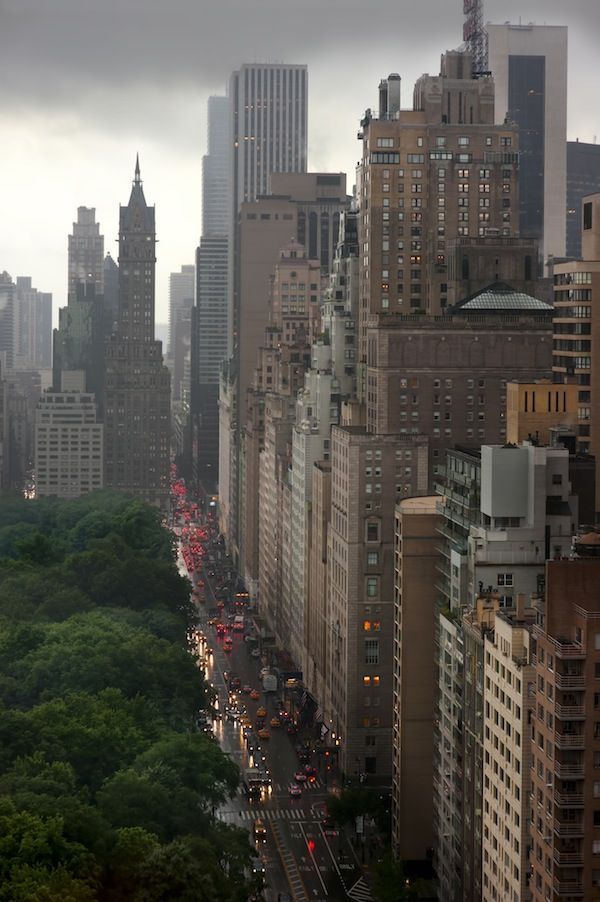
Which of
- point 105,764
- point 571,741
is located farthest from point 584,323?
point 571,741

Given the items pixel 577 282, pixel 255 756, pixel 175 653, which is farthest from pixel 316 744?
pixel 577 282

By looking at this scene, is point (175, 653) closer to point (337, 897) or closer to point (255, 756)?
point (255, 756)

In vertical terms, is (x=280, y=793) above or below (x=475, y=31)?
below

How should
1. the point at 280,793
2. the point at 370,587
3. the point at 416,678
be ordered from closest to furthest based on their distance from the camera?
the point at 416,678 < the point at 280,793 < the point at 370,587

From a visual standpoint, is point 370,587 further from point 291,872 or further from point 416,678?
point 291,872

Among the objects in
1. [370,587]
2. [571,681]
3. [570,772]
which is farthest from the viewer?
[370,587]

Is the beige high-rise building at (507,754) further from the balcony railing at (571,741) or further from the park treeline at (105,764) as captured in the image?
the park treeline at (105,764)
